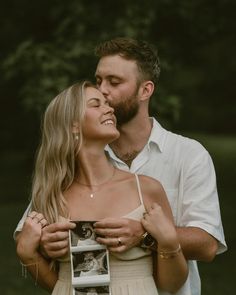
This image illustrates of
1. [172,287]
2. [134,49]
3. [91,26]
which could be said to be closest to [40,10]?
[91,26]

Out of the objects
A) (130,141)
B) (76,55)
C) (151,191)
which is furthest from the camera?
(76,55)

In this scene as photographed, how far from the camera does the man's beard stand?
4324 mm

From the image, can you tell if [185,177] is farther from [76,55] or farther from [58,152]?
[76,55]

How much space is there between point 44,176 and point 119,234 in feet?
1.69

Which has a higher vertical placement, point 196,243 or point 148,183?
point 148,183

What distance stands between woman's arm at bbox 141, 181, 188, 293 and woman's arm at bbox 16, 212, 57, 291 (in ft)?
1.54

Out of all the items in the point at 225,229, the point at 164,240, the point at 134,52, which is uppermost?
the point at 134,52

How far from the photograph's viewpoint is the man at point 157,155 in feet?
13.3

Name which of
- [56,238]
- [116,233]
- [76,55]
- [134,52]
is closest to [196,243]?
[116,233]

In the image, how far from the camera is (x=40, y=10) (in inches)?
545

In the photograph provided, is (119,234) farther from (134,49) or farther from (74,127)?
(134,49)

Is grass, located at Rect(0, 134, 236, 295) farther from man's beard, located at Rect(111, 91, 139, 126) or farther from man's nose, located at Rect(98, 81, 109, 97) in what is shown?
man's nose, located at Rect(98, 81, 109, 97)

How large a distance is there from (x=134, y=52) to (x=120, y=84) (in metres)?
0.22

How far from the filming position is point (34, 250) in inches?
149
